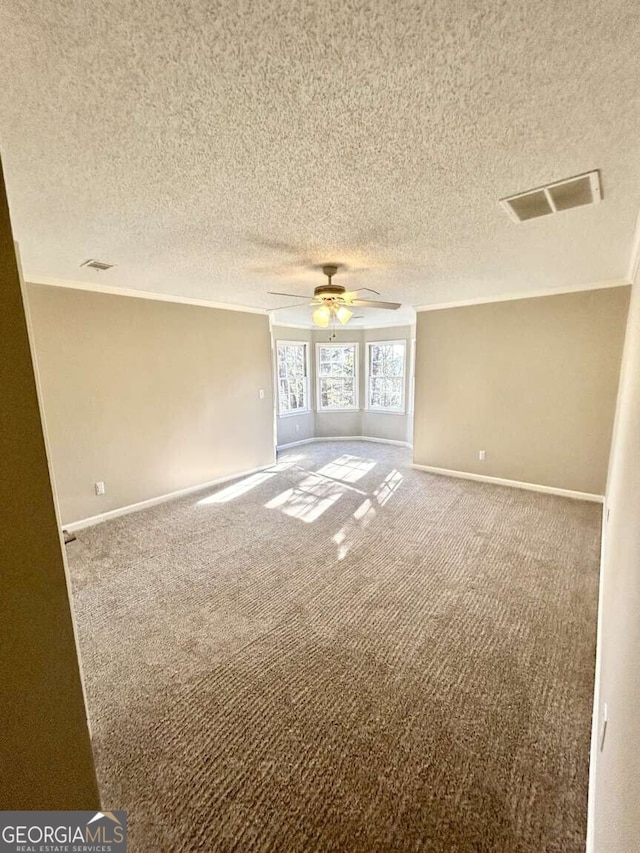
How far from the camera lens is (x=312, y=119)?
4.11ft

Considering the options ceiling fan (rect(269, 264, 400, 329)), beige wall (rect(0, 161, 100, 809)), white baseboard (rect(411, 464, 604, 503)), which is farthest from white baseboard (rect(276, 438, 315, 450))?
beige wall (rect(0, 161, 100, 809))

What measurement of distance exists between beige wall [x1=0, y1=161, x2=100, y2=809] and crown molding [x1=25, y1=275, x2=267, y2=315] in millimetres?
3511

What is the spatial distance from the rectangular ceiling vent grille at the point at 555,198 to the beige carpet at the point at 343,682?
2.47 meters

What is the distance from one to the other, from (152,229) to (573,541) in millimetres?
4230

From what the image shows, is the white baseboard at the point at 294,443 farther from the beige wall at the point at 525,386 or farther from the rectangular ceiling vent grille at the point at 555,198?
the rectangular ceiling vent grille at the point at 555,198

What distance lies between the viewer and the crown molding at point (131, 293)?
3.29m

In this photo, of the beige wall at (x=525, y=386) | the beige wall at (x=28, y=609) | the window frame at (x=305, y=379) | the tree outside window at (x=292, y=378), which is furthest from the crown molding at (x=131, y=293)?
the beige wall at (x=28, y=609)

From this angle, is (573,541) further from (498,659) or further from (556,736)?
(556,736)

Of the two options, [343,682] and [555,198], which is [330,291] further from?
[343,682]

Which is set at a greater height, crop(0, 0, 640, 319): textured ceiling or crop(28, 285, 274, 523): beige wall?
crop(0, 0, 640, 319): textured ceiling

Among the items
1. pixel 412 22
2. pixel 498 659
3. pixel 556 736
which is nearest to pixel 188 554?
pixel 498 659

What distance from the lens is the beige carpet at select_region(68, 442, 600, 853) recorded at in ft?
4.11

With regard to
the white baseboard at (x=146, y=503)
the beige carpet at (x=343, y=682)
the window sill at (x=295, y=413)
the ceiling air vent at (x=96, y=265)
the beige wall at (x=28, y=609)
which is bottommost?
the beige carpet at (x=343, y=682)

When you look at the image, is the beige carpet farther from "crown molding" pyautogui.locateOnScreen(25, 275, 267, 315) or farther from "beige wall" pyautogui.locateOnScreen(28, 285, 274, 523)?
"crown molding" pyautogui.locateOnScreen(25, 275, 267, 315)
